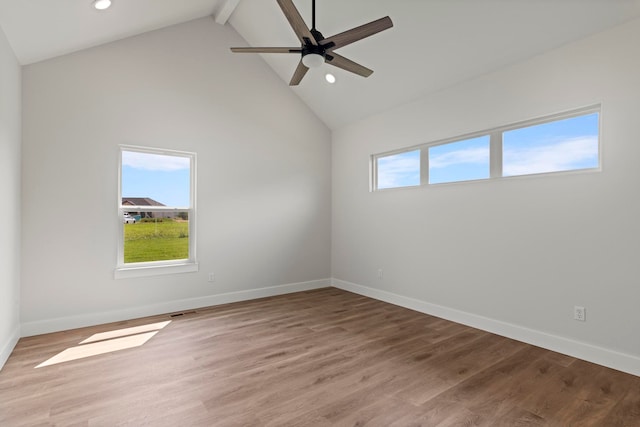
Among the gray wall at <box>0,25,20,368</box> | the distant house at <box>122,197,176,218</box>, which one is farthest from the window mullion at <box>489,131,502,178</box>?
the gray wall at <box>0,25,20,368</box>

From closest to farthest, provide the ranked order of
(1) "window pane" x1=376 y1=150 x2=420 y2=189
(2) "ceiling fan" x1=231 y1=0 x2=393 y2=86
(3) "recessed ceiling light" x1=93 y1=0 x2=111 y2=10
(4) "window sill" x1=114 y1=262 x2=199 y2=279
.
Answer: (2) "ceiling fan" x1=231 y1=0 x2=393 y2=86
(3) "recessed ceiling light" x1=93 y1=0 x2=111 y2=10
(4) "window sill" x1=114 y1=262 x2=199 y2=279
(1) "window pane" x1=376 y1=150 x2=420 y2=189

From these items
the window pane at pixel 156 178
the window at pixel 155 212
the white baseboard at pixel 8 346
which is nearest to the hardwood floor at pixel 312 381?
the white baseboard at pixel 8 346

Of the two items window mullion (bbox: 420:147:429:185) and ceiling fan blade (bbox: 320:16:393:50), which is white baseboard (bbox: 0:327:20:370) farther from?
window mullion (bbox: 420:147:429:185)

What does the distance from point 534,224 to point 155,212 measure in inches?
172

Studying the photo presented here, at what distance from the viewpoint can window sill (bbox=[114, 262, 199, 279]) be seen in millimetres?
3908

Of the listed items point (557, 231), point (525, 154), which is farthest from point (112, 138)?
point (557, 231)

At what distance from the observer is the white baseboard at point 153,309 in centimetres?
347

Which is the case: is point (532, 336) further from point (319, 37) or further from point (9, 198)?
point (9, 198)

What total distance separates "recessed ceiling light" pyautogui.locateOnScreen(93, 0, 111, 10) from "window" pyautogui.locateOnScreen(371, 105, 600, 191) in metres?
3.68

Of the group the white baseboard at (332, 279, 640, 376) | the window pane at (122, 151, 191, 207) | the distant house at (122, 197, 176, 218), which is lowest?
the white baseboard at (332, 279, 640, 376)

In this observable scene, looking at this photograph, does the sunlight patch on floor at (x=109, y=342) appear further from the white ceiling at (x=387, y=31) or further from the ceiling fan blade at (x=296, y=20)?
the ceiling fan blade at (x=296, y=20)

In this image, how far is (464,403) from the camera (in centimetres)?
221

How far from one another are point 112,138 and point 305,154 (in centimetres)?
277

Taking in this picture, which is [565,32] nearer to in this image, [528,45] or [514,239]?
[528,45]
